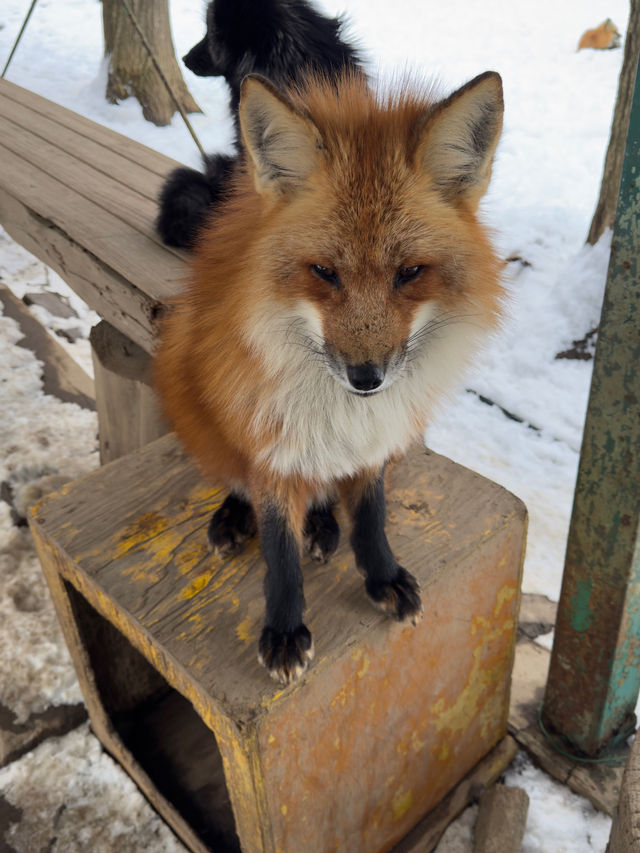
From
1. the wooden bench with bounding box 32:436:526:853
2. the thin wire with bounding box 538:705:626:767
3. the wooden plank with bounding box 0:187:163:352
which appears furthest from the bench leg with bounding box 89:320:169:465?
the thin wire with bounding box 538:705:626:767

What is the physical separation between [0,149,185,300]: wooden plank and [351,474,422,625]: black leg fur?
75 centimetres

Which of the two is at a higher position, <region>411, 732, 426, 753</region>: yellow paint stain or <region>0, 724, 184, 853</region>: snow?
<region>411, 732, 426, 753</region>: yellow paint stain

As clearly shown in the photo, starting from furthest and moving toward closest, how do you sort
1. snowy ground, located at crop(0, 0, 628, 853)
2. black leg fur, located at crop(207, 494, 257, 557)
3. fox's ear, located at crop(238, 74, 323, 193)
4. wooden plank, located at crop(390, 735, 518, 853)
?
snowy ground, located at crop(0, 0, 628, 853), wooden plank, located at crop(390, 735, 518, 853), black leg fur, located at crop(207, 494, 257, 557), fox's ear, located at crop(238, 74, 323, 193)

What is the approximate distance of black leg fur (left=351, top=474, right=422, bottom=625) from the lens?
4.42 feet

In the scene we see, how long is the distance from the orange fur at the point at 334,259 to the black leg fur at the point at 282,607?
5 cm

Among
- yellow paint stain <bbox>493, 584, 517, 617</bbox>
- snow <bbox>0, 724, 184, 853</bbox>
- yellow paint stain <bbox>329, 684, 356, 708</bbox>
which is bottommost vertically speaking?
snow <bbox>0, 724, 184, 853</bbox>

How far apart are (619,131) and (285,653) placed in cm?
294

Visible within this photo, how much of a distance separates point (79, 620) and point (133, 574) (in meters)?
0.34

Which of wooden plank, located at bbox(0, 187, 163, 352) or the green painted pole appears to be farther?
wooden plank, located at bbox(0, 187, 163, 352)

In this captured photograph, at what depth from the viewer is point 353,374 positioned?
95 centimetres

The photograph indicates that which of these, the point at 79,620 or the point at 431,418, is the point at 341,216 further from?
the point at 79,620

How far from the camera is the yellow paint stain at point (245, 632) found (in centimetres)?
A: 131

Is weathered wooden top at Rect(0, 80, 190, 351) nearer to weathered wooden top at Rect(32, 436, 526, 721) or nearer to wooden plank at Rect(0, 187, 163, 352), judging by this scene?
wooden plank at Rect(0, 187, 163, 352)

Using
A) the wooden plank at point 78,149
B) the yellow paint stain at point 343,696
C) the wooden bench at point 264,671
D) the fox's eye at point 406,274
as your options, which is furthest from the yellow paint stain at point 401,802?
the wooden plank at point 78,149
